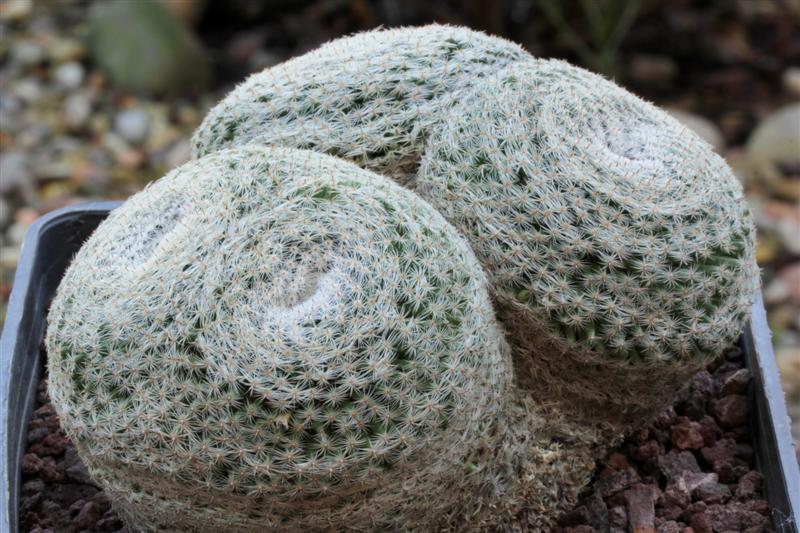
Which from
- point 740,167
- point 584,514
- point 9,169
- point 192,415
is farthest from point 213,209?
point 740,167

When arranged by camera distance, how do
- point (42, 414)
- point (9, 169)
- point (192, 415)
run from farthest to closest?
point (9, 169) < point (42, 414) < point (192, 415)

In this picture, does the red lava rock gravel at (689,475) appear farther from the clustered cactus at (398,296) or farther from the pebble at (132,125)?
the pebble at (132,125)

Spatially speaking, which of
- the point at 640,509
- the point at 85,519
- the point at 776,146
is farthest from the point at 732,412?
the point at 776,146

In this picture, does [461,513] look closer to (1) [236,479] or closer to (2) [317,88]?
(1) [236,479]

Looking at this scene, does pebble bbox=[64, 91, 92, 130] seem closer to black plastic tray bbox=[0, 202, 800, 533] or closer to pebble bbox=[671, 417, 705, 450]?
black plastic tray bbox=[0, 202, 800, 533]

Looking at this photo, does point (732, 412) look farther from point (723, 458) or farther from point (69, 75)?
point (69, 75)

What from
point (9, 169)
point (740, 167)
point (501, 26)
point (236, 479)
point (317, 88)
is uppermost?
point (501, 26)
